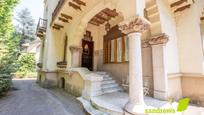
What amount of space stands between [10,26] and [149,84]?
9018mm

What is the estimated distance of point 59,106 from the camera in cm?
476

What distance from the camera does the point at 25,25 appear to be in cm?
2677

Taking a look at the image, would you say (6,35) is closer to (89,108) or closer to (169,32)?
(89,108)

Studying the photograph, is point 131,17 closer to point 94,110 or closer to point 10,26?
point 94,110

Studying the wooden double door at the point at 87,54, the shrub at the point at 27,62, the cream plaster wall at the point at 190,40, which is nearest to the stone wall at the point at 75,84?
the wooden double door at the point at 87,54

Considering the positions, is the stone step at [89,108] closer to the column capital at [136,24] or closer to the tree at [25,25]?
the column capital at [136,24]

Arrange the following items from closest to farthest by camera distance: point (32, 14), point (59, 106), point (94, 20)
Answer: point (59, 106)
point (94, 20)
point (32, 14)

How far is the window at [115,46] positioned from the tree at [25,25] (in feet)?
81.2

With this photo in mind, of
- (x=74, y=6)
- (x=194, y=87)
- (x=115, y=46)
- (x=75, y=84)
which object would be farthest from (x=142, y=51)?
(x=74, y=6)

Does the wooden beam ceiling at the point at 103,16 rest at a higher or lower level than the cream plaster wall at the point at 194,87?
higher

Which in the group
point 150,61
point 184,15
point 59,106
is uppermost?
point 184,15

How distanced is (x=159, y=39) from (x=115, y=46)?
2740 millimetres

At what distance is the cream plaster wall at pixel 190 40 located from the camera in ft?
15.3

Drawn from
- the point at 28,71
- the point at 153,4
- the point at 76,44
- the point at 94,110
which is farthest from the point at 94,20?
the point at 28,71
